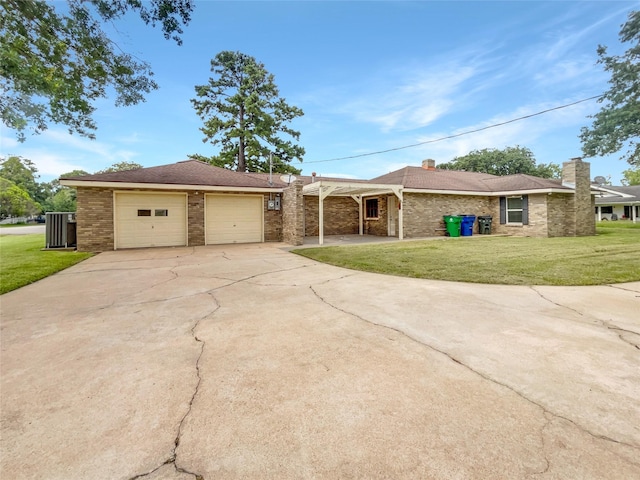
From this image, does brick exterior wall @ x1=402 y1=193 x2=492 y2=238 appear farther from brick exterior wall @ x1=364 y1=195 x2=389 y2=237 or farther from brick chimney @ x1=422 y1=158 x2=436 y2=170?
brick chimney @ x1=422 y1=158 x2=436 y2=170

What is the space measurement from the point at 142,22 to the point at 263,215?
782 cm

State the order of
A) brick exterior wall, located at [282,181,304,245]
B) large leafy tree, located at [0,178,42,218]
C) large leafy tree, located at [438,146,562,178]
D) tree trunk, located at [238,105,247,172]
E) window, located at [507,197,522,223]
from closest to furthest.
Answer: brick exterior wall, located at [282,181,304,245], window, located at [507,197,522,223], tree trunk, located at [238,105,247,172], large leafy tree, located at [438,146,562,178], large leafy tree, located at [0,178,42,218]

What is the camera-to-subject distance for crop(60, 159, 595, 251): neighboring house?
434 inches

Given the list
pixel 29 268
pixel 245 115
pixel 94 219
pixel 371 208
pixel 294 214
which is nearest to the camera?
pixel 29 268

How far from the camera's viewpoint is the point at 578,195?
580 inches

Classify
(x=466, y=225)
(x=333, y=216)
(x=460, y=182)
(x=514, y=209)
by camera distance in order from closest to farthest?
1. (x=466, y=225)
2. (x=514, y=209)
3. (x=333, y=216)
4. (x=460, y=182)

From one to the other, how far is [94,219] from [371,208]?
12.5 metres

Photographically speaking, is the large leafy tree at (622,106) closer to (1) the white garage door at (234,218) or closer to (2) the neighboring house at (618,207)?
(2) the neighboring house at (618,207)

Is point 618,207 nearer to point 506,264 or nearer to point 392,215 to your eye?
point 392,215

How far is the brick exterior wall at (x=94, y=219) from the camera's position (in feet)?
34.7

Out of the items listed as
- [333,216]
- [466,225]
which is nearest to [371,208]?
[333,216]

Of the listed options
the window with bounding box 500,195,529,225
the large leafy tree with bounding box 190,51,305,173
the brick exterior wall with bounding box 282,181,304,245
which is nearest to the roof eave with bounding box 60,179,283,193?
the brick exterior wall with bounding box 282,181,304,245

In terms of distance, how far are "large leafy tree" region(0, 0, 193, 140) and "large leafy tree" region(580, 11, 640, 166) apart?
24.5 metres

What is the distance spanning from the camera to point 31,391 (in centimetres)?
214
